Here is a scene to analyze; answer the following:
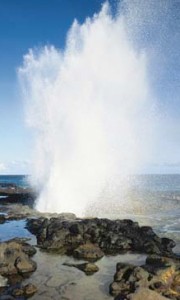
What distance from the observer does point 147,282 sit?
1686cm

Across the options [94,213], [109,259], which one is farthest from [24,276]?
[94,213]

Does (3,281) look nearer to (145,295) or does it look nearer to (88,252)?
(88,252)

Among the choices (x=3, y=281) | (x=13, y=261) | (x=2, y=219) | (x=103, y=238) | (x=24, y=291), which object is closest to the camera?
(x=24, y=291)

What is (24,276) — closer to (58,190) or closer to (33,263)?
(33,263)

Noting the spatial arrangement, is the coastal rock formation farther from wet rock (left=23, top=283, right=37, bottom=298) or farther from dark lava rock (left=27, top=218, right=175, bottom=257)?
dark lava rock (left=27, top=218, right=175, bottom=257)

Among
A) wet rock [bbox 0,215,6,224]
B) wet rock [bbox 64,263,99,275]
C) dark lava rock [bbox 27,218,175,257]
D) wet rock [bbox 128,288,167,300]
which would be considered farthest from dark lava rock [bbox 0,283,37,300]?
wet rock [bbox 0,215,6,224]

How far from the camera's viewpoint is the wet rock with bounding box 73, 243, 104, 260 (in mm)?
22811

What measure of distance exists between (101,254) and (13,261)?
217 inches

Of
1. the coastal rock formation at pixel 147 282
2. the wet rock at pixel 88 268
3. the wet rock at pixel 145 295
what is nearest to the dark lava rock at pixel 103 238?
the wet rock at pixel 88 268

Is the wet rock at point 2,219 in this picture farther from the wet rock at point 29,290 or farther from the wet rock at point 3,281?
the wet rock at point 29,290

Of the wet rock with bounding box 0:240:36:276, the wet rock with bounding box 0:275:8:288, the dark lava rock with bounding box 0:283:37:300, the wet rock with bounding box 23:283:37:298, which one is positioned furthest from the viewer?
the wet rock with bounding box 0:240:36:276

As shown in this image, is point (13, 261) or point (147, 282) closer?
point (147, 282)

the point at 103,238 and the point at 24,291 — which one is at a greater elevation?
the point at 103,238

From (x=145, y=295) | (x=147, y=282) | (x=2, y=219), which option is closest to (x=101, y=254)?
(x=147, y=282)
